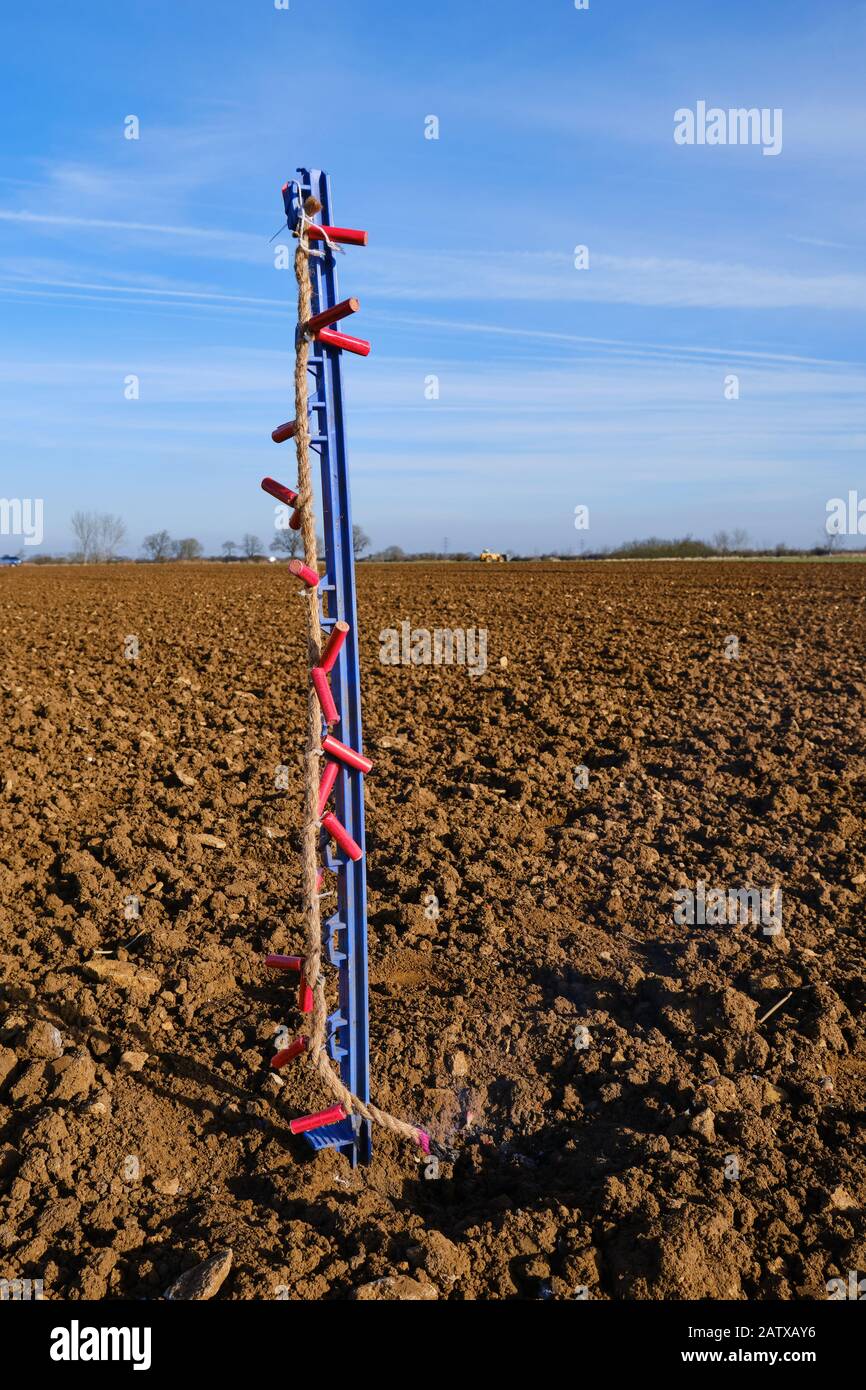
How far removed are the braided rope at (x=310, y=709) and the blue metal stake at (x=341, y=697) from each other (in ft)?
0.28

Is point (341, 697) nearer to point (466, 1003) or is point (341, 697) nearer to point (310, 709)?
point (310, 709)

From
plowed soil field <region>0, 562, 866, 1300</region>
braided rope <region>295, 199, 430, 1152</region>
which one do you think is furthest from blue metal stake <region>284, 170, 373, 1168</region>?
plowed soil field <region>0, 562, 866, 1300</region>

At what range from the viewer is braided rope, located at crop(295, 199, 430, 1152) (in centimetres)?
286

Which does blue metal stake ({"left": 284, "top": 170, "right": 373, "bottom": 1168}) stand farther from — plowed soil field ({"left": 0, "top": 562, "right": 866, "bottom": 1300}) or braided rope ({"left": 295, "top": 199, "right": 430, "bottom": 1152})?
plowed soil field ({"left": 0, "top": 562, "right": 866, "bottom": 1300})

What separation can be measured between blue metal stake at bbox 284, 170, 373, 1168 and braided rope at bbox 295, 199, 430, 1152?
87 millimetres

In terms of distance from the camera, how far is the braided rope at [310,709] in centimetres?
286

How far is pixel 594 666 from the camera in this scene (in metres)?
10.8

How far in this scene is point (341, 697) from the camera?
3209mm

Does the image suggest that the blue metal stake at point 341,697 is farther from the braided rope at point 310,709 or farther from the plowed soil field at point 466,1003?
the plowed soil field at point 466,1003

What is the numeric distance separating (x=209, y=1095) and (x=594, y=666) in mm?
7757

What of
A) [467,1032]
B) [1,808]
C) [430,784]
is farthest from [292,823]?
[467,1032]

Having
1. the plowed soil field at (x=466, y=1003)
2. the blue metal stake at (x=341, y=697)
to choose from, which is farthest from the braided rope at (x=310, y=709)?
the plowed soil field at (x=466, y=1003)

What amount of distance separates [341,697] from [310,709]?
268 mm
